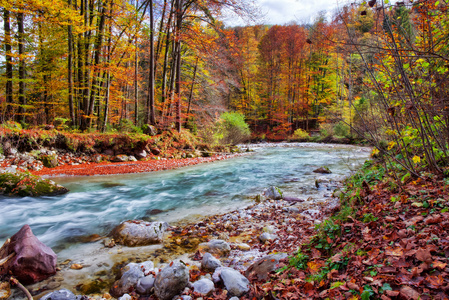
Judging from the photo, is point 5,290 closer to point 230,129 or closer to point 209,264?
point 209,264

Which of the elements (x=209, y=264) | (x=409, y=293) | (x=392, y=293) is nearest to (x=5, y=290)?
(x=209, y=264)

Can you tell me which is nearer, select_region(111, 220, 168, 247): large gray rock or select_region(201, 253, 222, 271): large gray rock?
select_region(201, 253, 222, 271): large gray rock

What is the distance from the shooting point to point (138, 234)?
3979 mm

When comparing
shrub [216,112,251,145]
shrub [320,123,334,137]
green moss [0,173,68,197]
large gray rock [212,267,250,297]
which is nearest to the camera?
large gray rock [212,267,250,297]

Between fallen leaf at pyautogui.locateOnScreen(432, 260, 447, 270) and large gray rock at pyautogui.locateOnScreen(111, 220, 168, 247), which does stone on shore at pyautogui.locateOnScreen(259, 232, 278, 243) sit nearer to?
large gray rock at pyautogui.locateOnScreen(111, 220, 168, 247)

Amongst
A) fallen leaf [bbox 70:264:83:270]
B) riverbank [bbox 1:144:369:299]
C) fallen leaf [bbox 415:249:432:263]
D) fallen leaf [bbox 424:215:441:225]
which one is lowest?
fallen leaf [bbox 70:264:83:270]

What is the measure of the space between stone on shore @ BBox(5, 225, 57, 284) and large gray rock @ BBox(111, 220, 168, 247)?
100 cm

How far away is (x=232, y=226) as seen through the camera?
4.53 meters

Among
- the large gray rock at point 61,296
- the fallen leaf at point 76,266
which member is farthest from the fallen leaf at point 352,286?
the fallen leaf at point 76,266

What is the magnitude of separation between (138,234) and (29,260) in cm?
144

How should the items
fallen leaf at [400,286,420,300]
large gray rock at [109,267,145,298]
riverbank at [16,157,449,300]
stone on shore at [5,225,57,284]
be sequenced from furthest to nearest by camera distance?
stone on shore at [5,225,57,284], large gray rock at [109,267,145,298], riverbank at [16,157,449,300], fallen leaf at [400,286,420,300]

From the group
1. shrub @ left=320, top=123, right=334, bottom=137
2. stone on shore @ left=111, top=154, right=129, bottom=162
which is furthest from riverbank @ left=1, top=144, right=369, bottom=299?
shrub @ left=320, top=123, right=334, bottom=137

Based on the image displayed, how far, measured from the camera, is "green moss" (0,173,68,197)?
20.1ft

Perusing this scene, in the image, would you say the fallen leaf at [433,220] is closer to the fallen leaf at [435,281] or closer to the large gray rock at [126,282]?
the fallen leaf at [435,281]
